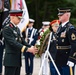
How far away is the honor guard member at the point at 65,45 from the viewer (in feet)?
24.9

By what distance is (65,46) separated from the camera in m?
8.07

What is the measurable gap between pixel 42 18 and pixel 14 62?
50.5 feet

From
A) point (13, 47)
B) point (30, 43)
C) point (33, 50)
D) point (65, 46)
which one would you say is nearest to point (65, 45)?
point (65, 46)

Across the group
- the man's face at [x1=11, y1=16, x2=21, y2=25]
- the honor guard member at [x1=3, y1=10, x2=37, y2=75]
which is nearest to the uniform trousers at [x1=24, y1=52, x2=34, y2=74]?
the honor guard member at [x1=3, y1=10, x2=37, y2=75]

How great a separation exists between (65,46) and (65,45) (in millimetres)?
24

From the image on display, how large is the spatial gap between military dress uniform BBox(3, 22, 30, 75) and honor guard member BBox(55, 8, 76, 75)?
2.43 feet

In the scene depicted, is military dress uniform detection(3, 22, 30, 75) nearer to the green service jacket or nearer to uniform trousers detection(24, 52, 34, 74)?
the green service jacket

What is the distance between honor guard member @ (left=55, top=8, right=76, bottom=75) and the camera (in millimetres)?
7582

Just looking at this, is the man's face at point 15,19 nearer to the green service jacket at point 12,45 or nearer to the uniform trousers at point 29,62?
the green service jacket at point 12,45

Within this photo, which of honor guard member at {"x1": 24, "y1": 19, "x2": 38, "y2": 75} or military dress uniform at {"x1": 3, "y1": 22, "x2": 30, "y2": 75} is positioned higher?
military dress uniform at {"x1": 3, "y1": 22, "x2": 30, "y2": 75}

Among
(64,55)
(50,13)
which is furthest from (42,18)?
(64,55)

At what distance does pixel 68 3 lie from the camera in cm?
2184

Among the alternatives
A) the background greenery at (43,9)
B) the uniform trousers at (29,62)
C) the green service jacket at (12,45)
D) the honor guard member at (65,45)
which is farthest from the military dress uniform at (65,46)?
the background greenery at (43,9)

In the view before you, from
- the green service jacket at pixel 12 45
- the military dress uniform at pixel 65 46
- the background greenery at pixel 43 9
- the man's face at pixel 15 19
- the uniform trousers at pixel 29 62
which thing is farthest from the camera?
the background greenery at pixel 43 9
